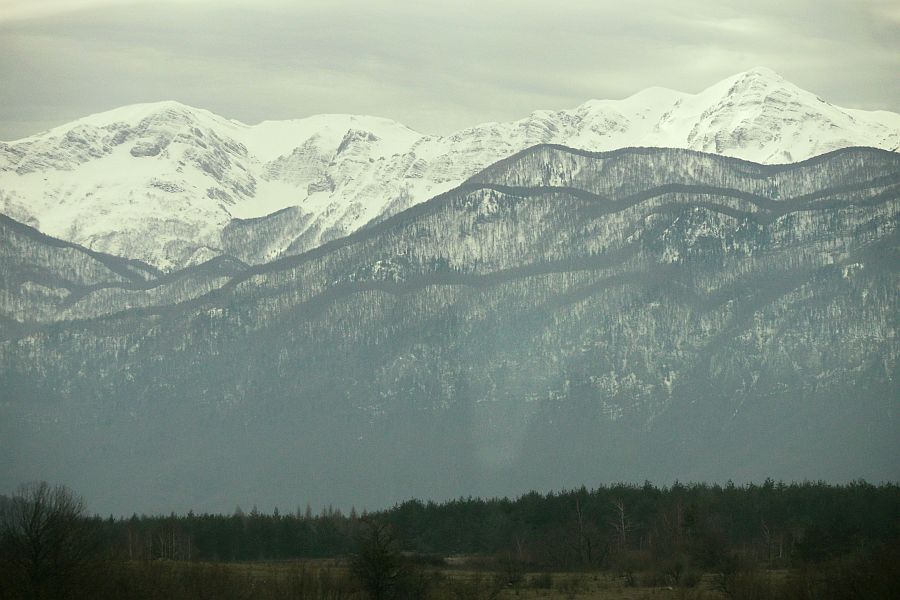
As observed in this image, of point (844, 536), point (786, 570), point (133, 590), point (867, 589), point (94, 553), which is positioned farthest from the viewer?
point (844, 536)

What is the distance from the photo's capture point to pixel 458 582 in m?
161

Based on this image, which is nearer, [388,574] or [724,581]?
[388,574]

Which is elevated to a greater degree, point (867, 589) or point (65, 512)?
point (65, 512)

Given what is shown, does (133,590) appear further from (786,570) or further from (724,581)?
(786,570)

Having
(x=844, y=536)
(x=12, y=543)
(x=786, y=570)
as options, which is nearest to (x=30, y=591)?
(x=12, y=543)

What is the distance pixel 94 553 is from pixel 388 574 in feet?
102

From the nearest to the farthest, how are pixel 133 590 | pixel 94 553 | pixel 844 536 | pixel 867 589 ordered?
1. pixel 867 589
2. pixel 133 590
3. pixel 94 553
4. pixel 844 536

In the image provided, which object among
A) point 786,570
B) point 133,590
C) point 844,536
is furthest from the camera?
point 844,536

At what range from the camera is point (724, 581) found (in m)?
155

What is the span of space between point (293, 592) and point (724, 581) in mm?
38845

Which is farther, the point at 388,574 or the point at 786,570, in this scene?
the point at 786,570

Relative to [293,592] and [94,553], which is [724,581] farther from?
[94,553]

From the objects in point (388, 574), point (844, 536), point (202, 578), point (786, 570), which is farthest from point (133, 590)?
point (844, 536)

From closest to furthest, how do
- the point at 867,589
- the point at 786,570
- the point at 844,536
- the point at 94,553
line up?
1. the point at 867,589
2. the point at 94,553
3. the point at 786,570
4. the point at 844,536
